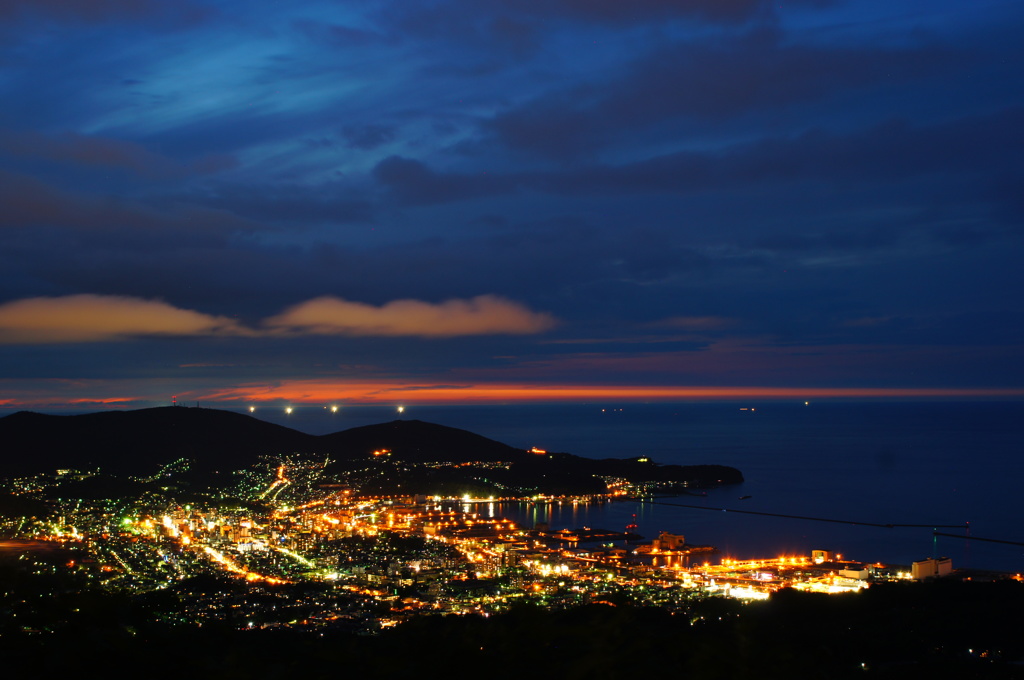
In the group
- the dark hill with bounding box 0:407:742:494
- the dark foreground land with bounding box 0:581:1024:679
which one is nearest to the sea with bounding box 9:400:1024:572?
the dark hill with bounding box 0:407:742:494

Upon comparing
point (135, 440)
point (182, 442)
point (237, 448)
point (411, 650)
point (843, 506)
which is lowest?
point (843, 506)

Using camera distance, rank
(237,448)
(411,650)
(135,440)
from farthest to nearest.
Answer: (237,448), (135,440), (411,650)

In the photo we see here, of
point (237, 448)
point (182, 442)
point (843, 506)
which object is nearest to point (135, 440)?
point (182, 442)

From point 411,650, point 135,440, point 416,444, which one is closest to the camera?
point 411,650

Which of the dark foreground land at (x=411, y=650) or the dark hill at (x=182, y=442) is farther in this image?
the dark hill at (x=182, y=442)

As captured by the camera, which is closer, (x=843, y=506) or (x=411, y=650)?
(x=411, y=650)

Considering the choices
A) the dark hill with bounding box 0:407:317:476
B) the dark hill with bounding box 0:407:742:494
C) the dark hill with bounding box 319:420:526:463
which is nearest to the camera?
the dark hill with bounding box 0:407:317:476

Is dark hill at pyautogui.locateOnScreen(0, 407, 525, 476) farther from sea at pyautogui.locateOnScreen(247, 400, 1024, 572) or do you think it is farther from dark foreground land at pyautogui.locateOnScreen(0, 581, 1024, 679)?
dark foreground land at pyautogui.locateOnScreen(0, 581, 1024, 679)

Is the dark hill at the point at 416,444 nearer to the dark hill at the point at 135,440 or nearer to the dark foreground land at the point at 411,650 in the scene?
the dark hill at the point at 135,440

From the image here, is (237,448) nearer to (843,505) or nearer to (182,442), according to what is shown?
(182,442)

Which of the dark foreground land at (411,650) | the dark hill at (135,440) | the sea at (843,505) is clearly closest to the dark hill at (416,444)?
the dark hill at (135,440)

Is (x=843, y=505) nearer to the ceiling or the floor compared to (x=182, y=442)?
nearer to the floor
